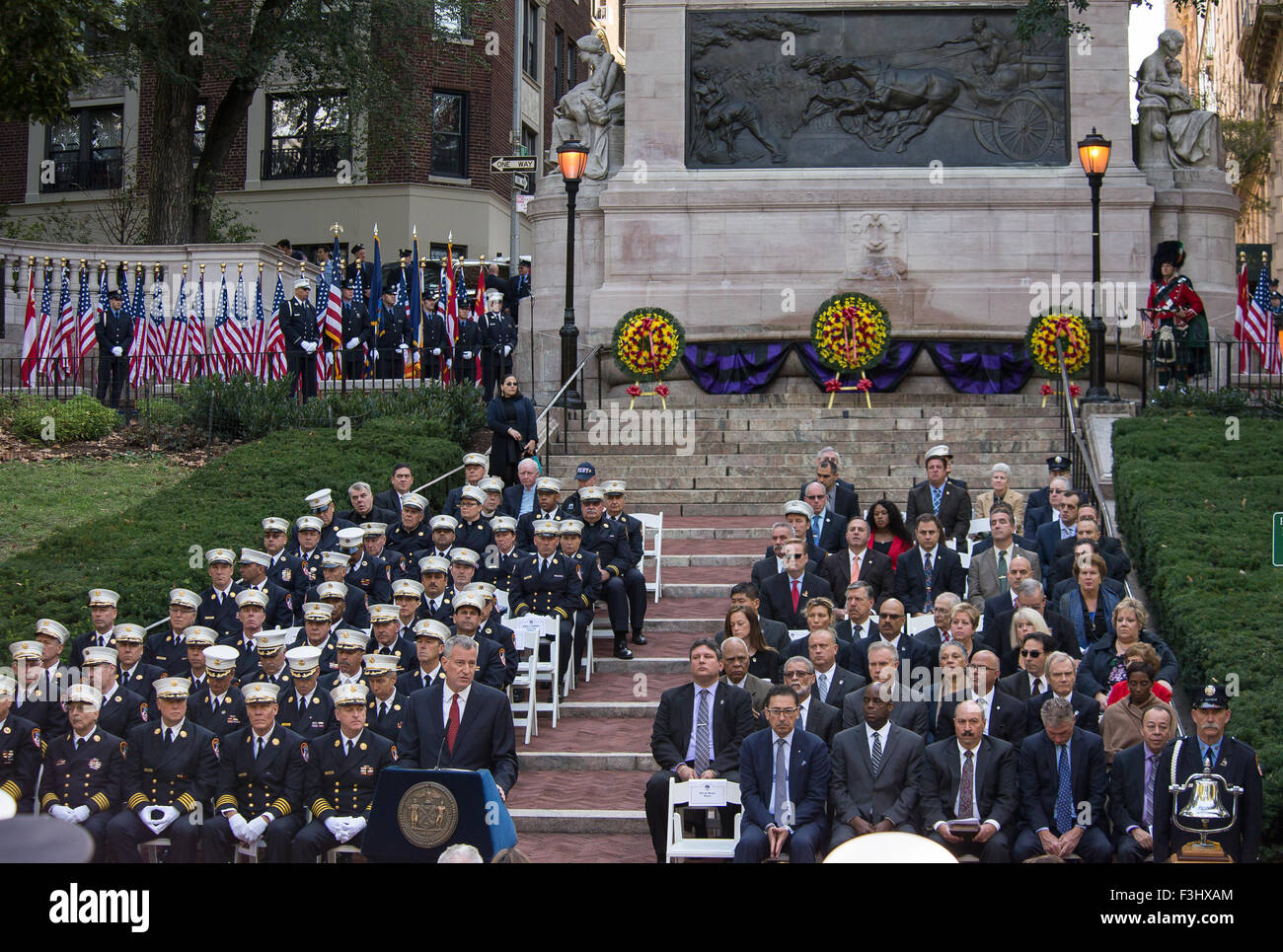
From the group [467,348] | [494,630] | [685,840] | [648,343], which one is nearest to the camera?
[685,840]

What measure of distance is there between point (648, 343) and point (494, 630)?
11381 mm

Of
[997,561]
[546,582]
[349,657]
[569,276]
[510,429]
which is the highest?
[569,276]

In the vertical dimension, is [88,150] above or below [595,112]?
above

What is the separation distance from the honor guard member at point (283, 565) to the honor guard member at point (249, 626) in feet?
4.18

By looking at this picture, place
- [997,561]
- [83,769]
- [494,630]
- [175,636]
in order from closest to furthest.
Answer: [83,769] < [494,630] < [175,636] < [997,561]

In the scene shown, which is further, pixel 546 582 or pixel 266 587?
pixel 266 587

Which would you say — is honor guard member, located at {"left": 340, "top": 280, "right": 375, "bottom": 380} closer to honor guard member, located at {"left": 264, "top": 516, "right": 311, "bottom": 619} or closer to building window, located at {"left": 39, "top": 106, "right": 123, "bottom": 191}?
honor guard member, located at {"left": 264, "top": 516, "right": 311, "bottom": 619}

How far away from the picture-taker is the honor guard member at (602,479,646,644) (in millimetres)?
13992

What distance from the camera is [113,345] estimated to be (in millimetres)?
23844

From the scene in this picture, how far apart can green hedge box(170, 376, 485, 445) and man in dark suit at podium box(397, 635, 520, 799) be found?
11.5 metres

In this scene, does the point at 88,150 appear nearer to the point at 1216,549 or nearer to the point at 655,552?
the point at 655,552

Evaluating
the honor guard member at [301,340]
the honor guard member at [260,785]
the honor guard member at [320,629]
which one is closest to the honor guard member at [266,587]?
the honor guard member at [320,629]

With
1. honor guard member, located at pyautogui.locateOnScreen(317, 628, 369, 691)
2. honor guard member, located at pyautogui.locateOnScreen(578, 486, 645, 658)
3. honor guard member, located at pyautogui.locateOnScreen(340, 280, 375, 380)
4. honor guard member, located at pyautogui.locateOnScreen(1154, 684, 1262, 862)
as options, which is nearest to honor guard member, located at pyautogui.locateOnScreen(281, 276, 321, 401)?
honor guard member, located at pyautogui.locateOnScreen(340, 280, 375, 380)

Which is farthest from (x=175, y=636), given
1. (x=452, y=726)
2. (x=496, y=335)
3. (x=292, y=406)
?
(x=496, y=335)
